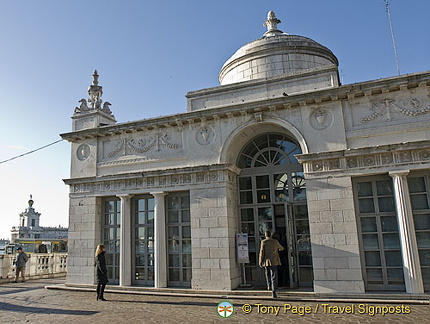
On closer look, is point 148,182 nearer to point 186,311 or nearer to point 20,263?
point 186,311

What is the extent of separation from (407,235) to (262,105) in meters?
5.47

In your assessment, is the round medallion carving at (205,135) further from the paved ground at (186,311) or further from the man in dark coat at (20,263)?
the man in dark coat at (20,263)

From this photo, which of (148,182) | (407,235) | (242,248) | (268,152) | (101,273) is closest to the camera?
(407,235)

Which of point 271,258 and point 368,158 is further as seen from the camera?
point 368,158

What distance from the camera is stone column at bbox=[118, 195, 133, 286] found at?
39.9 feet

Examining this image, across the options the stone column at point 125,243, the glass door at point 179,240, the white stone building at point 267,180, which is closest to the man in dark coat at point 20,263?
the white stone building at point 267,180

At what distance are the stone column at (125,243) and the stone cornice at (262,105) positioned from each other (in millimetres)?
→ 2657

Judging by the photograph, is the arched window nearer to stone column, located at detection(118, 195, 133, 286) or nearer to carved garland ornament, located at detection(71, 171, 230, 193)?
carved garland ornament, located at detection(71, 171, 230, 193)

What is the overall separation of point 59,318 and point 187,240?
4.72 m

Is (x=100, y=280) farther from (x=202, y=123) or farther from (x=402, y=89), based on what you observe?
(x=402, y=89)

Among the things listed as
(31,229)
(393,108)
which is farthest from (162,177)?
(31,229)

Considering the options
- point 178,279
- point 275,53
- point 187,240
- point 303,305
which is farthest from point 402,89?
point 178,279

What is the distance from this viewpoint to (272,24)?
1595cm

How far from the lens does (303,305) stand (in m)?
8.71
